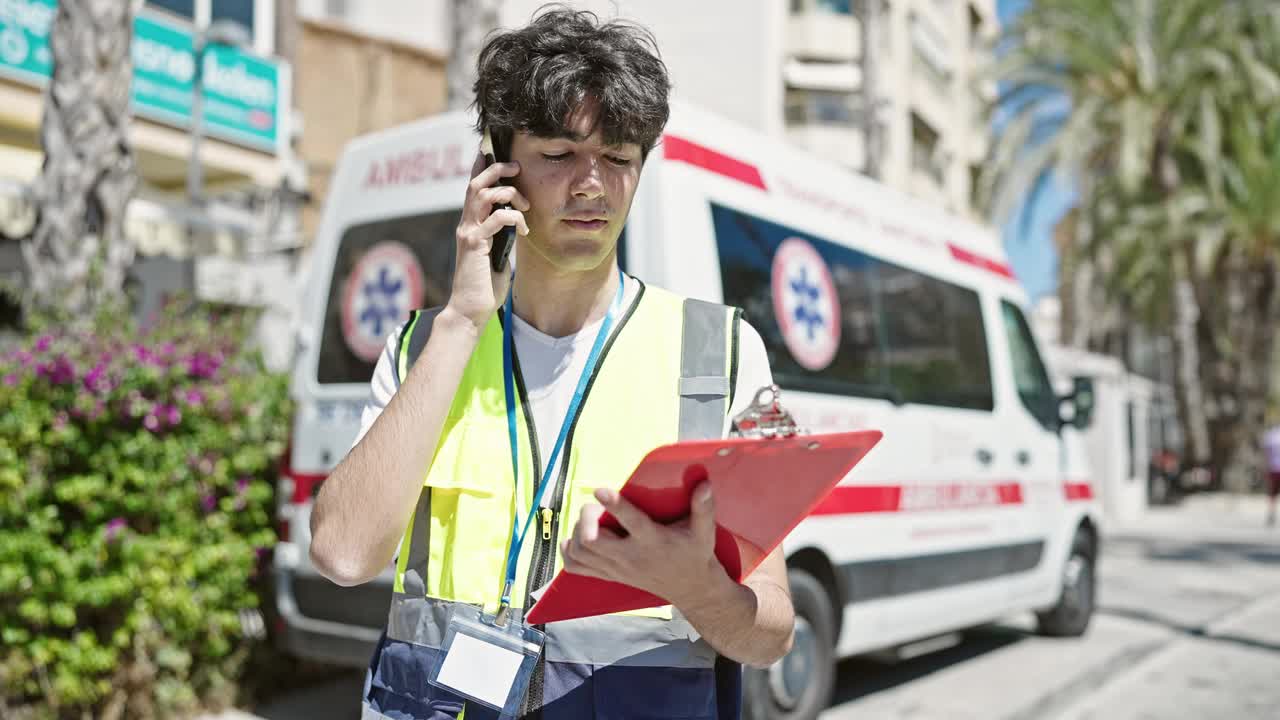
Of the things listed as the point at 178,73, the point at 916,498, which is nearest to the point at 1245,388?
the point at 178,73

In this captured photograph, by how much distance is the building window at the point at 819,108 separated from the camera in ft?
97.5

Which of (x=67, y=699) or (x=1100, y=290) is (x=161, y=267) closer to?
(x=67, y=699)

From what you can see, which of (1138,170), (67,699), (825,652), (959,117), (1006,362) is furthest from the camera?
(959,117)

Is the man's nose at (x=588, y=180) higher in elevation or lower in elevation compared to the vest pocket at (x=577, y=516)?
higher

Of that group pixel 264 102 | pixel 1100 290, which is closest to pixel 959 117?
pixel 1100 290

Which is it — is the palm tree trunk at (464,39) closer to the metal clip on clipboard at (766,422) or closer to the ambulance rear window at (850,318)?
the ambulance rear window at (850,318)

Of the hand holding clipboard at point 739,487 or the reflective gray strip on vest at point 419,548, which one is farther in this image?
the reflective gray strip on vest at point 419,548

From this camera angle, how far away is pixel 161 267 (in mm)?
8258

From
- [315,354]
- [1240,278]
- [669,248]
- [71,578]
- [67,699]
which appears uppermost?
[1240,278]

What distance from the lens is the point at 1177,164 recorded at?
23969mm

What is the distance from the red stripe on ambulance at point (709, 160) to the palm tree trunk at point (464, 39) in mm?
3911

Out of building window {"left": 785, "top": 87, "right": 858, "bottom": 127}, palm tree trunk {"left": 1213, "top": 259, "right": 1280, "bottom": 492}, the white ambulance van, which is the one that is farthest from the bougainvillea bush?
building window {"left": 785, "top": 87, "right": 858, "bottom": 127}

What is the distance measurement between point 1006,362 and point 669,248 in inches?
118

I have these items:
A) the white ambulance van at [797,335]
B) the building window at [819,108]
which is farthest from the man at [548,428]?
the building window at [819,108]
